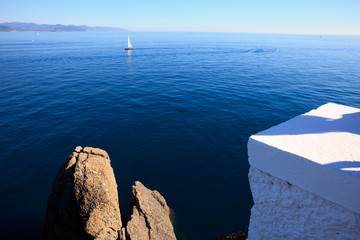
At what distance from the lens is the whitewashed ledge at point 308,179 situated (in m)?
2.15

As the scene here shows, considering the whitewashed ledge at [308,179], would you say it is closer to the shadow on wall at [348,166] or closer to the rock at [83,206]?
the shadow on wall at [348,166]

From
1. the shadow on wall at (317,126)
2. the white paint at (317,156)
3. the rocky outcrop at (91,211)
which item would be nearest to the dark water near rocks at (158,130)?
the rocky outcrop at (91,211)

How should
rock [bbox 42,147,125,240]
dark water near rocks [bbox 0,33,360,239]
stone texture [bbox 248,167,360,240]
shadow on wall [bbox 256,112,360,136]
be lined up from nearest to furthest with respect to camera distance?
stone texture [bbox 248,167,360,240]
shadow on wall [bbox 256,112,360,136]
rock [bbox 42,147,125,240]
dark water near rocks [bbox 0,33,360,239]

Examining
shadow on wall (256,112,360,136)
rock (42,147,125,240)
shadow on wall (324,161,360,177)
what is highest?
shadow on wall (256,112,360,136)

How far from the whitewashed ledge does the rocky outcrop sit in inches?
248

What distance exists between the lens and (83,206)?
7.48 m

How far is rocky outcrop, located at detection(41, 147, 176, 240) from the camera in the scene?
741 cm

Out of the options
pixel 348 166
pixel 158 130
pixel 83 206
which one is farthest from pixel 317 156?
pixel 158 130

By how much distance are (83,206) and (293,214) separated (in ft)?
24.9

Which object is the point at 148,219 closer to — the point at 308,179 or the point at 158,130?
the point at 308,179

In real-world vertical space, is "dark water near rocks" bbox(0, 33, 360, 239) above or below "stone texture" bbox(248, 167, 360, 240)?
below

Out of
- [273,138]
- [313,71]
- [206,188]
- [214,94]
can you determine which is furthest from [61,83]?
[313,71]

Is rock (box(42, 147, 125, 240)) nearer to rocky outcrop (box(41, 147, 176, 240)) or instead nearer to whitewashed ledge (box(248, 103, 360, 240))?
rocky outcrop (box(41, 147, 176, 240))

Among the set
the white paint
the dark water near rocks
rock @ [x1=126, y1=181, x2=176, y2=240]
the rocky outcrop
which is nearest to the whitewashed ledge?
the white paint
